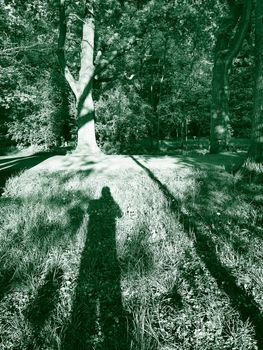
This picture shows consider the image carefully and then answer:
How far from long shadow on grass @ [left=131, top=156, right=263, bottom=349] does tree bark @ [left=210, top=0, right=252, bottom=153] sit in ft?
32.0

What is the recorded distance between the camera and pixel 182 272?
11.2 ft

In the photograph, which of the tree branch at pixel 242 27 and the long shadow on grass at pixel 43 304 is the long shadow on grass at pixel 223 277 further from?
the tree branch at pixel 242 27

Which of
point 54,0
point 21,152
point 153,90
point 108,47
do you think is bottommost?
point 21,152

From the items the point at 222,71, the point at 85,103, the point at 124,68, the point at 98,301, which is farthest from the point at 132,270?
the point at 124,68

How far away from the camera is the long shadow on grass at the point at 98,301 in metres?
2.42

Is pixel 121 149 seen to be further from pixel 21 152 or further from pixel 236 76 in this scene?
pixel 236 76

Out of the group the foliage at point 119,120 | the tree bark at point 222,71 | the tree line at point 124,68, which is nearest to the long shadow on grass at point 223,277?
the tree line at point 124,68

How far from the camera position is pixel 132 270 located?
133 inches

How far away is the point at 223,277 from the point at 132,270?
1055mm

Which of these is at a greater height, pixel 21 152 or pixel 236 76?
pixel 236 76

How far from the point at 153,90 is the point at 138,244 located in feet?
71.0

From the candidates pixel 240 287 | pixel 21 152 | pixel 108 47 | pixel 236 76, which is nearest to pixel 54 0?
pixel 108 47

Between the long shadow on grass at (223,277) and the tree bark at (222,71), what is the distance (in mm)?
9754

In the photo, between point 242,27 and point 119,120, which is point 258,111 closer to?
point 242,27
